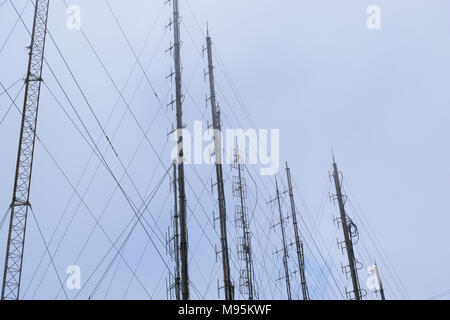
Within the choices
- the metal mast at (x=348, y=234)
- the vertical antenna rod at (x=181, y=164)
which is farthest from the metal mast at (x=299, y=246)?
the vertical antenna rod at (x=181, y=164)

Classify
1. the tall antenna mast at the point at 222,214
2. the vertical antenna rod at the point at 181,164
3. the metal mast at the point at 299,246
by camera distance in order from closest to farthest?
the vertical antenna rod at the point at 181,164 → the tall antenna mast at the point at 222,214 → the metal mast at the point at 299,246

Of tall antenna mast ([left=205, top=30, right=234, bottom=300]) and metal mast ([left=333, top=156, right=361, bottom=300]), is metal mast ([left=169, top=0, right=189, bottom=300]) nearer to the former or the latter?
tall antenna mast ([left=205, top=30, right=234, bottom=300])

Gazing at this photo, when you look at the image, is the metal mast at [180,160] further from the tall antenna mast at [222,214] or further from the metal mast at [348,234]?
the metal mast at [348,234]

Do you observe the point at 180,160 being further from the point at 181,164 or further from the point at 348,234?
the point at 348,234

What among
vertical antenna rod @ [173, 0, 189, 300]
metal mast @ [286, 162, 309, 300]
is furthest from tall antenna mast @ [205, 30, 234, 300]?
metal mast @ [286, 162, 309, 300]

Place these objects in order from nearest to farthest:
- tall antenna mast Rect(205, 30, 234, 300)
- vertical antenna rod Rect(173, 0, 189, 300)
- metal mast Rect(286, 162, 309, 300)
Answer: vertical antenna rod Rect(173, 0, 189, 300)
tall antenna mast Rect(205, 30, 234, 300)
metal mast Rect(286, 162, 309, 300)

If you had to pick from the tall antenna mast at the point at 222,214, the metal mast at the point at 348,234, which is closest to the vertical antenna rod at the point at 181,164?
the tall antenna mast at the point at 222,214

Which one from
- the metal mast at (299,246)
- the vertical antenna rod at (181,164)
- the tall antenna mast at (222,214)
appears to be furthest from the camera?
the metal mast at (299,246)

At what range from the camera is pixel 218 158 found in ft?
98.1

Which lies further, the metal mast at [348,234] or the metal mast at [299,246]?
the metal mast at [299,246]

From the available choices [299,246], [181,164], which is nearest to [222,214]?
[181,164]
